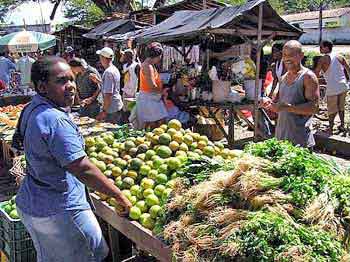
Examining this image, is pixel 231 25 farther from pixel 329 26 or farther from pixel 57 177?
pixel 329 26

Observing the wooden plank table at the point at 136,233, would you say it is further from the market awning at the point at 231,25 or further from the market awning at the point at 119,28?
the market awning at the point at 119,28

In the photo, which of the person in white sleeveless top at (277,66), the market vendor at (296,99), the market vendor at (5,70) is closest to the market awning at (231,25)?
the person in white sleeveless top at (277,66)

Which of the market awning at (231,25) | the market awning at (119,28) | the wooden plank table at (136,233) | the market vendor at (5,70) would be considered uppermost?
the market awning at (119,28)

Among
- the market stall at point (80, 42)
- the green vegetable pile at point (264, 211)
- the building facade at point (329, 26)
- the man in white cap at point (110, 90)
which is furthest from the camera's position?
the building facade at point (329, 26)

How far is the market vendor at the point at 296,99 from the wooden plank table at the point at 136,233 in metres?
1.94

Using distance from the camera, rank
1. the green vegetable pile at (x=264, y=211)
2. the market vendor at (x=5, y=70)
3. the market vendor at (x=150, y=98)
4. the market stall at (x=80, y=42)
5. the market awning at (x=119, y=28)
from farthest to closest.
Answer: the market stall at (x=80, y=42) → the market awning at (x=119, y=28) → the market vendor at (x=5, y=70) → the market vendor at (x=150, y=98) → the green vegetable pile at (x=264, y=211)

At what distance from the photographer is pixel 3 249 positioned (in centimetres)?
379

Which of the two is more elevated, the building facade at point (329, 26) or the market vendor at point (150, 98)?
the building facade at point (329, 26)

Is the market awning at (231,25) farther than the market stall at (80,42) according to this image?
No

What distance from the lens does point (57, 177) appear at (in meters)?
2.60

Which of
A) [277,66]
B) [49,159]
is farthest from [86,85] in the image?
[49,159]

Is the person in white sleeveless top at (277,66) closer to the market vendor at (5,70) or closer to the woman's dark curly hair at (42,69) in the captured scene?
the woman's dark curly hair at (42,69)

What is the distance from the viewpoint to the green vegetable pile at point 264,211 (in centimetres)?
207

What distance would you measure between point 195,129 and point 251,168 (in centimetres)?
559
